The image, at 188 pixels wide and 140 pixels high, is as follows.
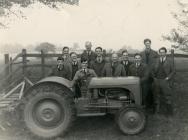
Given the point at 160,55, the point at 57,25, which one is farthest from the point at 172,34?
the point at 57,25

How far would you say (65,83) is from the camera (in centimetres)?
878

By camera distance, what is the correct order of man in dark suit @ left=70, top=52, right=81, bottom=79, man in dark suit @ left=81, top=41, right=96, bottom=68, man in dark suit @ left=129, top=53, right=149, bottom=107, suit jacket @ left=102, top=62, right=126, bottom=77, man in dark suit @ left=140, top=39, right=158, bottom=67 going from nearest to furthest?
suit jacket @ left=102, top=62, right=126, bottom=77
man in dark suit @ left=129, top=53, right=149, bottom=107
man in dark suit @ left=70, top=52, right=81, bottom=79
man in dark suit @ left=140, top=39, right=158, bottom=67
man in dark suit @ left=81, top=41, right=96, bottom=68

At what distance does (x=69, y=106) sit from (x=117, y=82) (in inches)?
43.8

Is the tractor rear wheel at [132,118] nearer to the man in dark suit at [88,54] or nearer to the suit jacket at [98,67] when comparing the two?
the suit jacket at [98,67]

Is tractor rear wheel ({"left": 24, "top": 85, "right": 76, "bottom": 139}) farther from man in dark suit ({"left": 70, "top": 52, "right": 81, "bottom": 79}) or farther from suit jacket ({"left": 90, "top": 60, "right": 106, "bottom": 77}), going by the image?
suit jacket ({"left": 90, "top": 60, "right": 106, "bottom": 77})

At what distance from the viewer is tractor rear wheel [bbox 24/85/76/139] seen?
28.1 feet

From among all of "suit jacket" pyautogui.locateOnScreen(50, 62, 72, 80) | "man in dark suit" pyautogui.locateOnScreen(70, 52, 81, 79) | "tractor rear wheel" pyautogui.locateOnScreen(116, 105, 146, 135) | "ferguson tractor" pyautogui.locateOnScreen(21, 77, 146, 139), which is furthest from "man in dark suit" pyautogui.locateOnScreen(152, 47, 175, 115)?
"suit jacket" pyautogui.locateOnScreen(50, 62, 72, 80)

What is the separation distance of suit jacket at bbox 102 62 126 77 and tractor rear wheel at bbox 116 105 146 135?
1.19 metres

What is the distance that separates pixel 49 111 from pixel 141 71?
7.82ft

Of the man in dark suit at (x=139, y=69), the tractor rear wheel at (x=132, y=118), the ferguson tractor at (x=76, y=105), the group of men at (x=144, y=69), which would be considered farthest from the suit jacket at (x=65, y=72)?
the tractor rear wheel at (x=132, y=118)

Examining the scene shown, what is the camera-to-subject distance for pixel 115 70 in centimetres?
953

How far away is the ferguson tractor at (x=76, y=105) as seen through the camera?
8.53 metres

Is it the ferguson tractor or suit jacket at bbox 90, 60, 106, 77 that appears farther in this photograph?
suit jacket at bbox 90, 60, 106, 77

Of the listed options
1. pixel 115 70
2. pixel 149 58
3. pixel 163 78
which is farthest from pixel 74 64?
pixel 163 78
